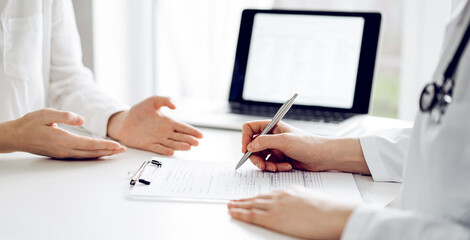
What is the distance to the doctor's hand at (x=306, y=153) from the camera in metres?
0.97

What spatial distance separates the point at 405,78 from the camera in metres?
2.49

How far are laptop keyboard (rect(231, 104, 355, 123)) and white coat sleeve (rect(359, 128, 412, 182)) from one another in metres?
0.38

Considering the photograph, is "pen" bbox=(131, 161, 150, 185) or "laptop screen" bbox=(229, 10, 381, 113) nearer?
"pen" bbox=(131, 161, 150, 185)

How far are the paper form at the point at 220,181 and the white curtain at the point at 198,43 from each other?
5.86 ft

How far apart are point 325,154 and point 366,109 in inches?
19.8

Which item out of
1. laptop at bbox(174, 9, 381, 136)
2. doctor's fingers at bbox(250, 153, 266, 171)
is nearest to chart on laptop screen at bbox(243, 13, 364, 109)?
laptop at bbox(174, 9, 381, 136)

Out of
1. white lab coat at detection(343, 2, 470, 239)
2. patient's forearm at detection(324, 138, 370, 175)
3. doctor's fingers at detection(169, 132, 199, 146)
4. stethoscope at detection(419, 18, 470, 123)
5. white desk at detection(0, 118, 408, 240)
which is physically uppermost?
stethoscope at detection(419, 18, 470, 123)

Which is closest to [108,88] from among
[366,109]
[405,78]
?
[366,109]

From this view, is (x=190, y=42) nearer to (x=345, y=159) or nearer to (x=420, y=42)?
(x=420, y=42)

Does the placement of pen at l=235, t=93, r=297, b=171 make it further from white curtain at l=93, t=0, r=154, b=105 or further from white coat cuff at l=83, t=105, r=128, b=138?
white curtain at l=93, t=0, r=154, b=105

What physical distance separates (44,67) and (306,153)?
923mm

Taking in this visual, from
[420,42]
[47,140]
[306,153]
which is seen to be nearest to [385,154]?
[306,153]

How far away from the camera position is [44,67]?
1.46m

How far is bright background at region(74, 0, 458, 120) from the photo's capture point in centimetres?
228
